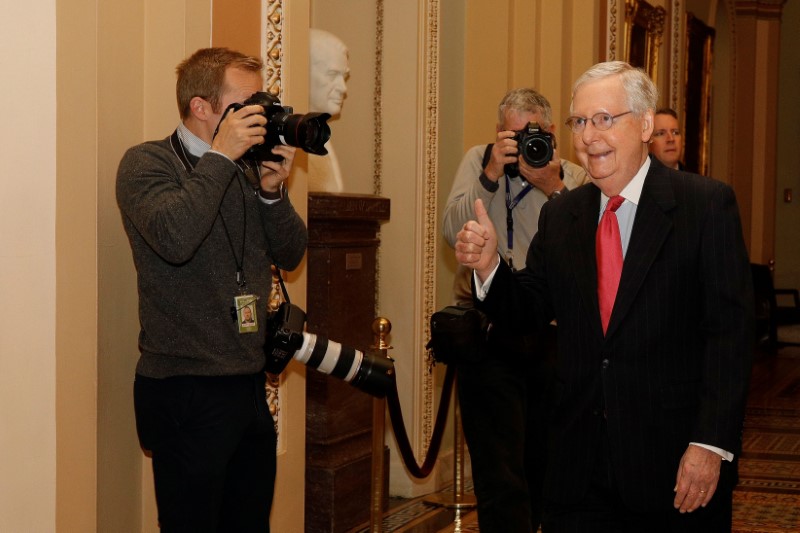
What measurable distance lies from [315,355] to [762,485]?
4.28 m

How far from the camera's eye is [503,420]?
413 cm

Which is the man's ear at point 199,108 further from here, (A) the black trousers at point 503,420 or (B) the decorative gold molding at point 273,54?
(A) the black trousers at point 503,420

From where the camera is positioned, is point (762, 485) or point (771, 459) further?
point (771, 459)

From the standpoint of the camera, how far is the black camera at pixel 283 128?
291cm

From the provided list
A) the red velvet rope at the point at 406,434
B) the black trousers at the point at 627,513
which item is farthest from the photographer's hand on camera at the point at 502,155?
the black trousers at the point at 627,513

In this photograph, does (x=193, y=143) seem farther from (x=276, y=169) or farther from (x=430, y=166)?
(x=430, y=166)

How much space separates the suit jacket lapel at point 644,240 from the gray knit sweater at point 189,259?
978 millimetres

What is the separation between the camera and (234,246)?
298cm

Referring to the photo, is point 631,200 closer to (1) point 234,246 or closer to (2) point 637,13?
(1) point 234,246

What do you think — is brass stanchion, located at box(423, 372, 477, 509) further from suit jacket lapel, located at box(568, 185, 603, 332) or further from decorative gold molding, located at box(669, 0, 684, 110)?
decorative gold molding, located at box(669, 0, 684, 110)

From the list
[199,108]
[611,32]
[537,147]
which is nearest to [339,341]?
[537,147]

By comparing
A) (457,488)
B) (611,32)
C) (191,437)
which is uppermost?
(611,32)

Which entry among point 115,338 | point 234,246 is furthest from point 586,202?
point 115,338

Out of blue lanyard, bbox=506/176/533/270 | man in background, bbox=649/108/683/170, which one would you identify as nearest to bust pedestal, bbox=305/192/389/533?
blue lanyard, bbox=506/176/533/270
